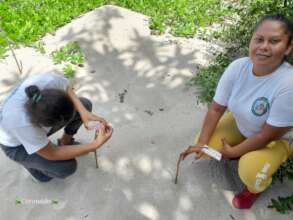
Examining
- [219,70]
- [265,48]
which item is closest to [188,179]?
[265,48]

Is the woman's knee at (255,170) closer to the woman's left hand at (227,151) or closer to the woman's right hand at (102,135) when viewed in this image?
the woman's left hand at (227,151)

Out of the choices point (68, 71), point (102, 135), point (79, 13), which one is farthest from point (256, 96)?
point (79, 13)

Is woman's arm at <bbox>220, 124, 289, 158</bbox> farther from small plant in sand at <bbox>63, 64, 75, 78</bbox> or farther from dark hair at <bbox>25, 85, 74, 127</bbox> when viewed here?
small plant in sand at <bbox>63, 64, 75, 78</bbox>

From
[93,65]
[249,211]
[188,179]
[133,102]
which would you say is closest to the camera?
[249,211]

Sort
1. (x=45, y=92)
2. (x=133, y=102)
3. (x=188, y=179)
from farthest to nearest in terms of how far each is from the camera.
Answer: (x=133, y=102) → (x=188, y=179) → (x=45, y=92)

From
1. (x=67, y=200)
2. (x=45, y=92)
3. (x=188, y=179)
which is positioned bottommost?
(x=67, y=200)

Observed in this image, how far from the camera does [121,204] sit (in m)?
2.19

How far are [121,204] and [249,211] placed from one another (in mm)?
823

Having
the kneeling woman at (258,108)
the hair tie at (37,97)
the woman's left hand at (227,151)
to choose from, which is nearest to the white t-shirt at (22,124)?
the hair tie at (37,97)

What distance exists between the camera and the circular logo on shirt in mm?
1822

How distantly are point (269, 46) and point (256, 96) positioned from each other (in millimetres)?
288

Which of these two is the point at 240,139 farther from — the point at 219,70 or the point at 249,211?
the point at 219,70

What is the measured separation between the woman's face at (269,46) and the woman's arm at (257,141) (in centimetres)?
32

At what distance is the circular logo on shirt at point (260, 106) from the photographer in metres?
1.82
